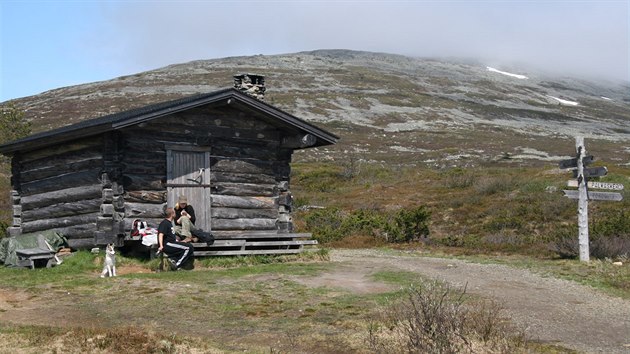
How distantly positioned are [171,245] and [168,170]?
264 cm

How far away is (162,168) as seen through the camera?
58.0ft

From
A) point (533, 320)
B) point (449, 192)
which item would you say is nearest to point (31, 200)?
point (533, 320)

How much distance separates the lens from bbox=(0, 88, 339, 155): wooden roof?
1628 cm

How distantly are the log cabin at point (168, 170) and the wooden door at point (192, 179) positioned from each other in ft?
0.08

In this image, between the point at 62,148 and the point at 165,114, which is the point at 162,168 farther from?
the point at 62,148

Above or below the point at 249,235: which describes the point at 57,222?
above

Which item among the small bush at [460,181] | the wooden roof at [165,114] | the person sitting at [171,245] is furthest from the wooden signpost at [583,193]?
the small bush at [460,181]

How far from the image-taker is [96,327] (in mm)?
9633

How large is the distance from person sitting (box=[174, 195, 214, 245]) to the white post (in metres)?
9.48

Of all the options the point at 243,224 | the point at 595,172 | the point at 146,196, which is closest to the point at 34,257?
the point at 146,196

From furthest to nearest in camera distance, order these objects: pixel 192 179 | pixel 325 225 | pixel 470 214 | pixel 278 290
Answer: pixel 470 214 → pixel 325 225 → pixel 192 179 → pixel 278 290

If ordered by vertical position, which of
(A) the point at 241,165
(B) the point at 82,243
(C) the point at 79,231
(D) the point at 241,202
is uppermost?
(A) the point at 241,165

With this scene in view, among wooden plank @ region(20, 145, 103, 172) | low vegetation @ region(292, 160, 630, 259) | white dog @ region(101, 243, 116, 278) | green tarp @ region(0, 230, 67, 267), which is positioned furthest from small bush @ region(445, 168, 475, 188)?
white dog @ region(101, 243, 116, 278)

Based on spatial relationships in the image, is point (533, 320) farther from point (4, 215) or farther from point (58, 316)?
point (4, 215)
